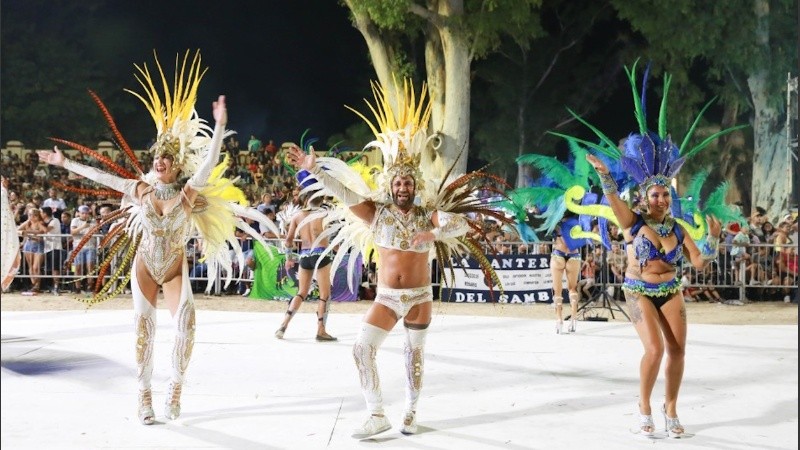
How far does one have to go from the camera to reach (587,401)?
7.50m

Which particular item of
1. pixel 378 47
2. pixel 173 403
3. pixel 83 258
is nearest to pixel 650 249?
pixel 173 403

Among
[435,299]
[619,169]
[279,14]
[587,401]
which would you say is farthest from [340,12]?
[587,401]

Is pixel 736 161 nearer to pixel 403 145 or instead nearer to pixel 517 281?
pixel 517 281

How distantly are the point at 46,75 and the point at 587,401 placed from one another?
23046mm

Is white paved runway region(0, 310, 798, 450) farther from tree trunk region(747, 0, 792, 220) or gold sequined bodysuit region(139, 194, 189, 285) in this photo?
tree trunk region(747, 0, 792, 220)

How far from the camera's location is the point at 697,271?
15031 millimetres

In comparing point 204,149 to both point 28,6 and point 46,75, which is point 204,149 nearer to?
point 46,75

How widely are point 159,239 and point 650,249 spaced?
3.37m

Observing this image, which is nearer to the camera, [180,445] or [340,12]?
[180,445]

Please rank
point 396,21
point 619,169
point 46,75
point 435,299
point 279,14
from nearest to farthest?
point 619,169 → point 435,299 → point 396,21 → point 46,75 → point 279,14

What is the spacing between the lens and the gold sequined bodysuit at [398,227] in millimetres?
6457

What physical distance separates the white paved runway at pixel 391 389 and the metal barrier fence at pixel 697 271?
304cm

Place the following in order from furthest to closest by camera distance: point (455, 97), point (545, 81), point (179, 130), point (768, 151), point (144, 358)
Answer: point (545, 81)
point (768, 151)
point (455, 97)
point (179, 130)
point (144, 358)

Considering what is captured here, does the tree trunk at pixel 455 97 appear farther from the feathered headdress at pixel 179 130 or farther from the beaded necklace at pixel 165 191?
the beaded necklace at pixel 165 191
